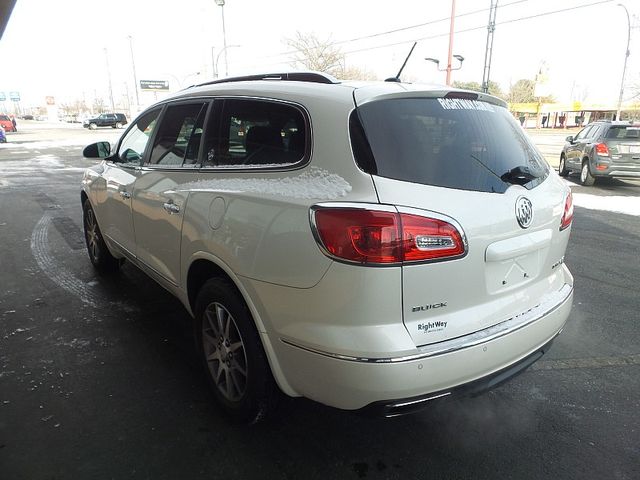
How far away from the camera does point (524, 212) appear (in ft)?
7.44

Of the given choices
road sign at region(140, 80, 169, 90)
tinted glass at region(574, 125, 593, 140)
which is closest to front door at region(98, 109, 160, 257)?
tinted glass at region(574, 125, 593, 140)

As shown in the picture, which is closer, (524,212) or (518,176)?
(524,212)

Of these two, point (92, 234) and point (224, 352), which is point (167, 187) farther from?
point (92, 234)

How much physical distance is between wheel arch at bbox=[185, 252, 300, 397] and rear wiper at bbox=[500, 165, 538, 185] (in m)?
1.34

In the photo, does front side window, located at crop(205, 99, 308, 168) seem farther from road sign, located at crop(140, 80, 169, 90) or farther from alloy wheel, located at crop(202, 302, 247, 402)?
road sign, located at crop(140, 80, 169, 90)

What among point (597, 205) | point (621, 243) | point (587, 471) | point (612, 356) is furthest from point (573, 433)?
point (597, 205)

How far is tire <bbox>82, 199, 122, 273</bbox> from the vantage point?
16.0 ft

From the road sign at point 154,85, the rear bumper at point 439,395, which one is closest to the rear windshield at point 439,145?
the rear bumper at point 439,395

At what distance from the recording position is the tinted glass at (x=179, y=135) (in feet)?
9.84

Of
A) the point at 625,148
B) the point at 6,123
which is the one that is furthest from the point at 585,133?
the point at 6,123

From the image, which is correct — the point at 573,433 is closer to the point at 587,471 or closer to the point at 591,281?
the point at 587,471

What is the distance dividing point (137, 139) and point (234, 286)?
2120mm

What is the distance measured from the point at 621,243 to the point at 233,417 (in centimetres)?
599

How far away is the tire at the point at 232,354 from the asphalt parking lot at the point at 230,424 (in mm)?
141
